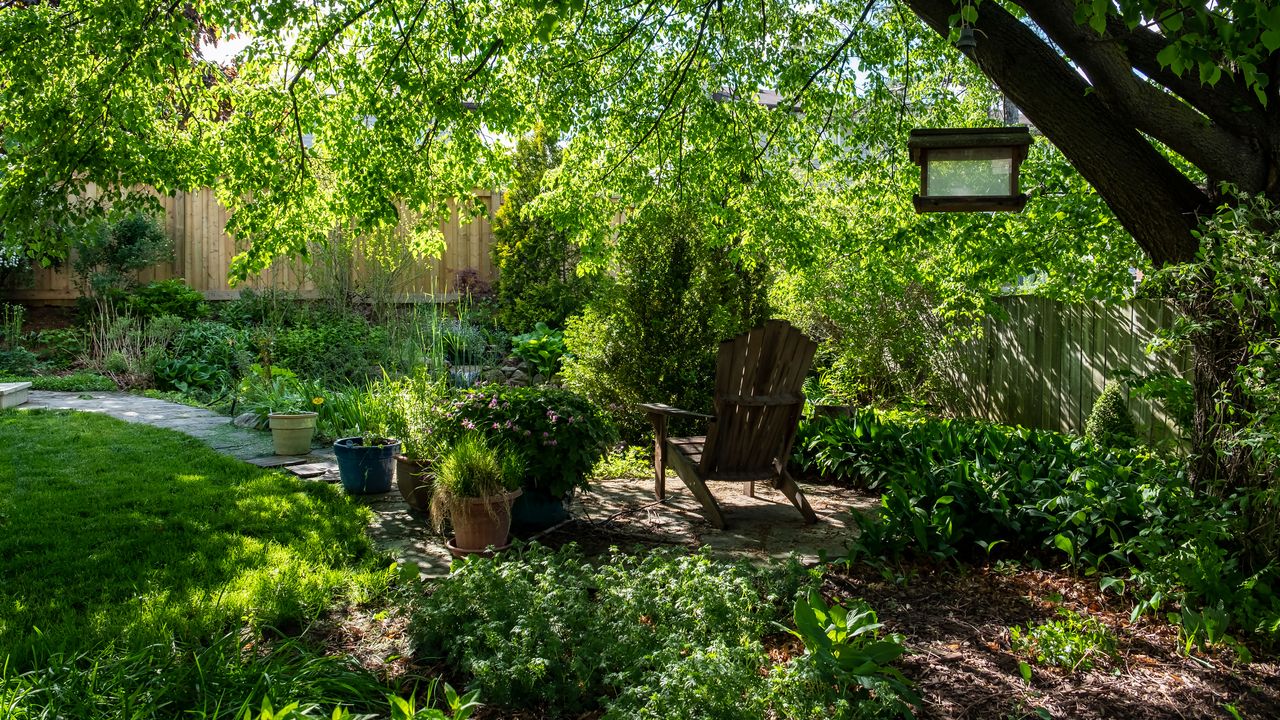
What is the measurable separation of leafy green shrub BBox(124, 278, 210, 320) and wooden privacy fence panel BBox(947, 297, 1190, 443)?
879 cm

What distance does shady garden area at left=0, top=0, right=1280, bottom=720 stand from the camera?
2418 mm

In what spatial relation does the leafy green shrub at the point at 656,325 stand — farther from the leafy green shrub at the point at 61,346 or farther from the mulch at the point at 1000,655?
the leafy green shrub at the point at 61,346

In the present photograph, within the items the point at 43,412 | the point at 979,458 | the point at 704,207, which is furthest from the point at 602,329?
the point at 43,412

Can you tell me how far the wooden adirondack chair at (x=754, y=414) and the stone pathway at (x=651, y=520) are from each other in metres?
0.17

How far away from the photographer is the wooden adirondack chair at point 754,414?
4.31 meters

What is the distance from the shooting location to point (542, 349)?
9734mm

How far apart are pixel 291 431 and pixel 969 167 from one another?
4.48 m

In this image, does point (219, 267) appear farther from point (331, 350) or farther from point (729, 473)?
point (729, 473)

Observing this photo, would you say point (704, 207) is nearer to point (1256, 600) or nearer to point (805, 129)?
point (805, 129)

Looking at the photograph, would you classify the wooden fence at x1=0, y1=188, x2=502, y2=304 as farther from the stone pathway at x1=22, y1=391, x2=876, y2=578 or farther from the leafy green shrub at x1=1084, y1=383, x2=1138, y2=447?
the leafy green shrub at x1=1084, y1=383, x2=1138, y2=447

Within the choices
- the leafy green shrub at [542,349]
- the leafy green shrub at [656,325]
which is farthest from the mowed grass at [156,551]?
the leafy green shrub at [542,349]

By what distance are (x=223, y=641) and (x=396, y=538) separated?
1657 mm

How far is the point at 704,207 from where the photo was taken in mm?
5539

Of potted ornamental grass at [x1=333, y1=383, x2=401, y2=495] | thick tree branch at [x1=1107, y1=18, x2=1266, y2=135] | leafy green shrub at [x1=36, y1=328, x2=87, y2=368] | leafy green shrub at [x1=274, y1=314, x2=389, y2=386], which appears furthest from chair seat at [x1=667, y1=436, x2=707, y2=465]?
leafy green shrub at [x1=36, y1=328, x2=87, y2=368]
